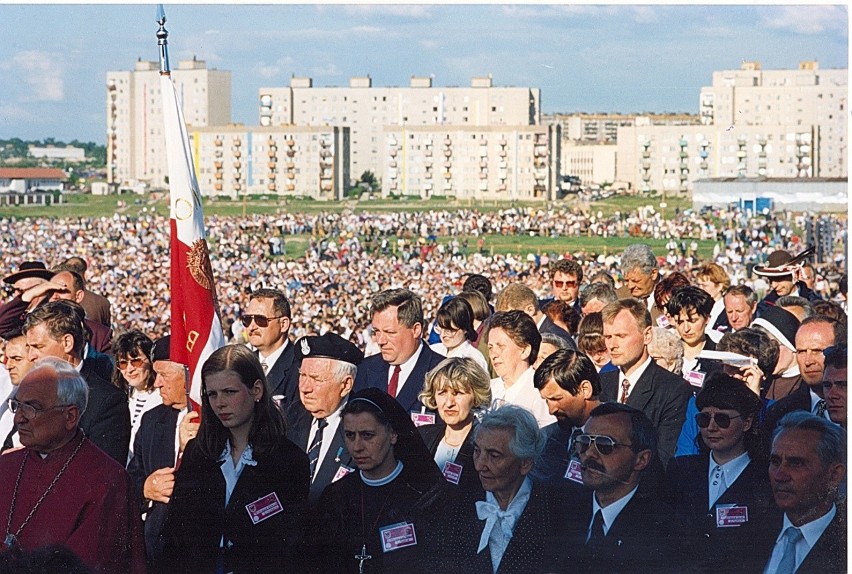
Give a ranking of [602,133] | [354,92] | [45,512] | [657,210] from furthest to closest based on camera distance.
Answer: [602,133]
[354,92]
[657,210]
[45,512]

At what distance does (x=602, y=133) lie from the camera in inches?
6014

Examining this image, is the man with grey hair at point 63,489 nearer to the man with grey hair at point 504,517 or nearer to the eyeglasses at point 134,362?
the man with grey hair at point 504,517

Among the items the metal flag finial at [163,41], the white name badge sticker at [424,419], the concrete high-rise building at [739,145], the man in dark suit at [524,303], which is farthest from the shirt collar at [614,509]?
the concrete high-rise building at [739,145]

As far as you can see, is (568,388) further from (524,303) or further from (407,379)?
(524,303)

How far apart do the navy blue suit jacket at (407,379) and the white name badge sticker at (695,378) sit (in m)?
1.05

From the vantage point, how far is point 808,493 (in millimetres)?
4105

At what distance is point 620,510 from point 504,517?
13.9 inches

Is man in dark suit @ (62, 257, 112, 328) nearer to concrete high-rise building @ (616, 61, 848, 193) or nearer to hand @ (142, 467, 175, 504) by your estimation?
hand @ (142, 467, 175, 504)

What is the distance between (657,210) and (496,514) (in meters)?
71.4

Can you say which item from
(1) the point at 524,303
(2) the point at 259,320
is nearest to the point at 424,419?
(2) the point at 259,320

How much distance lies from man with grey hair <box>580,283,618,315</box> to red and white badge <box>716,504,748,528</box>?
277cm

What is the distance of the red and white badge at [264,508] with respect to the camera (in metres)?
4.43

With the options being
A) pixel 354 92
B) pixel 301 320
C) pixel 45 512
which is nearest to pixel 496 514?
pixel 45 512

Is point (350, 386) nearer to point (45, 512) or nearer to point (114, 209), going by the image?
point (45, 512)
